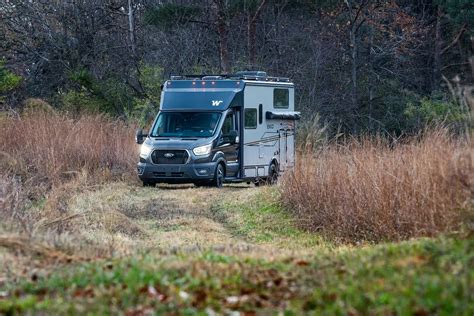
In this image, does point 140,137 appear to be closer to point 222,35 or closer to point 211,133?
point 211,133

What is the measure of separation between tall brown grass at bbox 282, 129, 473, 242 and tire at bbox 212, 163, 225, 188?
5.36 m

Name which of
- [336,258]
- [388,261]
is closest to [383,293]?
[388,261]

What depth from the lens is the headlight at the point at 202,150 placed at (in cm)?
2403

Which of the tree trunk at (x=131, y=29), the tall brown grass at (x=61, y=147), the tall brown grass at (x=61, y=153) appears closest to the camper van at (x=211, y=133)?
the tall brown grass at (x=61, y=153)

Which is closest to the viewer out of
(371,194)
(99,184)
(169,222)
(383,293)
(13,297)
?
(383,293)

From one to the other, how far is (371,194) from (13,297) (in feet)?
26.0

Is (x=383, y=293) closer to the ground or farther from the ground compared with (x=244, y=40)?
closer to the ground

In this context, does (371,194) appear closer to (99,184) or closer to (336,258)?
(336,258)

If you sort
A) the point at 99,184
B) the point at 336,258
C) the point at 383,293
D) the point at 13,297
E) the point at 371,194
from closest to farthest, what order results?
the point at 383,293 < the point at 13,297 < the point at 336,258 < the point at 371,194 < the point at 99,184

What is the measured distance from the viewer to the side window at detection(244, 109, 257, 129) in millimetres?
25683

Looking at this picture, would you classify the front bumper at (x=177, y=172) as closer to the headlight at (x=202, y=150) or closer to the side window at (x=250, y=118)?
the headlight at (x=202, y=150)

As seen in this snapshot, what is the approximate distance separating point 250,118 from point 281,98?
233 cm

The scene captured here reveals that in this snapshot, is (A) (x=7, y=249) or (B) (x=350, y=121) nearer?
(A) (x=7, y=249)

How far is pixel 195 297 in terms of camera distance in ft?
26.0
